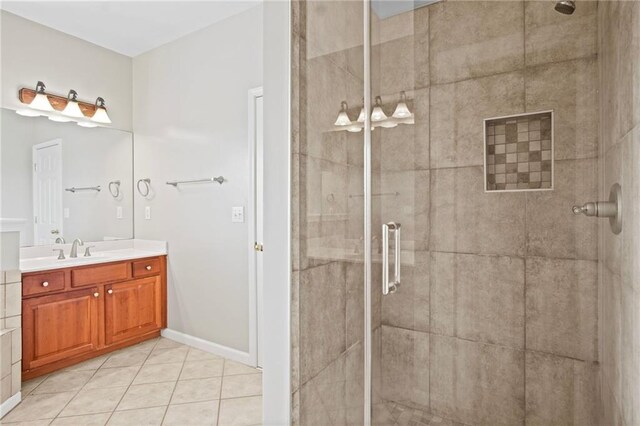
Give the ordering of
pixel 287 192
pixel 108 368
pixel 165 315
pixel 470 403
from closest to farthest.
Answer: pixel 287 192, pixel 470 403, pixel 108 368, pixel 165 315

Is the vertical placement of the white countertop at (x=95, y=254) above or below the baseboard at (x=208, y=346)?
above

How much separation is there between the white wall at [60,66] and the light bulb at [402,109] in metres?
3.05

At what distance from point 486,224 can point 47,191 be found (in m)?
3.28

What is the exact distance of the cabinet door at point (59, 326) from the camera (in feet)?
8.46

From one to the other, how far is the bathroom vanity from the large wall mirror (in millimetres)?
249

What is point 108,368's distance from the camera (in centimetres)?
283

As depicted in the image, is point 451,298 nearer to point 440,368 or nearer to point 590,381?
point 440,368

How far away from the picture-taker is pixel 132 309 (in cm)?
324

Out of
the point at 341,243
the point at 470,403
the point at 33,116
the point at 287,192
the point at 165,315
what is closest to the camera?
the point at 287,192

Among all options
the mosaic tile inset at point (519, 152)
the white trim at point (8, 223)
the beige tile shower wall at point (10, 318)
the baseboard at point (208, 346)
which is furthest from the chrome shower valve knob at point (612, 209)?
the beige tile shower wall at point (10, 318)

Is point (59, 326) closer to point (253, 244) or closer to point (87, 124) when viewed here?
point (253, 244)

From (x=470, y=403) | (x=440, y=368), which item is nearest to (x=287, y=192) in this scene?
(x=440, y=368)

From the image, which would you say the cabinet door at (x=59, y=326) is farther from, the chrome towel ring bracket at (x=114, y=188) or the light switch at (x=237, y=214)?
the light switch at (x=237, y=214)

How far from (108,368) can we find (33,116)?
6.75 ft
